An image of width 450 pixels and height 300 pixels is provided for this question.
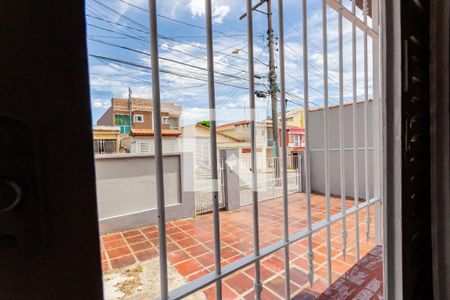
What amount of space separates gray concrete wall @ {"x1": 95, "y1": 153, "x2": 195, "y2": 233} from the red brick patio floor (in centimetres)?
A: 16

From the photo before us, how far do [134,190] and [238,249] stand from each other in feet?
5.85

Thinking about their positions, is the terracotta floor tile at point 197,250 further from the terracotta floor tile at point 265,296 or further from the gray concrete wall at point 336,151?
the gray concrete wall at point 336,151

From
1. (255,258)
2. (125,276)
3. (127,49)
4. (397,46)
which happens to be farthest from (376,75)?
(127,49)

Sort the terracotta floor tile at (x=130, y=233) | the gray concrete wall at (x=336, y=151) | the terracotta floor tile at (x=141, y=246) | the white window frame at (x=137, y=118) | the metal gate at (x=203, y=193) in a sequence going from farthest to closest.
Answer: the white window frame at (x=137, y=118) → the gray concrete wall at (x=336, y=151) → the metal gate at (x=203, y=193) → the terracotta floor tile at (x=130, y=233) → the terracotta floor tile at (x=141, y=246)

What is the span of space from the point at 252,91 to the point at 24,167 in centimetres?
57

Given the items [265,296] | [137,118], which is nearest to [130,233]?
[265,296]

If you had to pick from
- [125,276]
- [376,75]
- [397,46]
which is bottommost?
[125,276]

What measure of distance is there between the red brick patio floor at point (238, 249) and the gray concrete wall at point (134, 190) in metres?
0.16

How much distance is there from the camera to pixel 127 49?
4340mm

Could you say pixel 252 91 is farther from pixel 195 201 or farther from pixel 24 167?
pixel 195 201

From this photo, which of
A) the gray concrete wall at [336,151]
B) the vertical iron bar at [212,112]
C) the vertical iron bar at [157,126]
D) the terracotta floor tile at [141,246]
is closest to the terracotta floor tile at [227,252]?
the terracotta floor tile at [141,246]

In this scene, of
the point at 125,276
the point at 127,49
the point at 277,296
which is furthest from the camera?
the point at 127,49

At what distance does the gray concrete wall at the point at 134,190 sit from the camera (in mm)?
3098

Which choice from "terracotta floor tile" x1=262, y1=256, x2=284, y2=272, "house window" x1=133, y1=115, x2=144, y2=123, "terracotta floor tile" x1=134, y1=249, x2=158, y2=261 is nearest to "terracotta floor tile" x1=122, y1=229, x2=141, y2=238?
"terracotta floor tile" x1=134, y1=249, x2=158, y2=261
